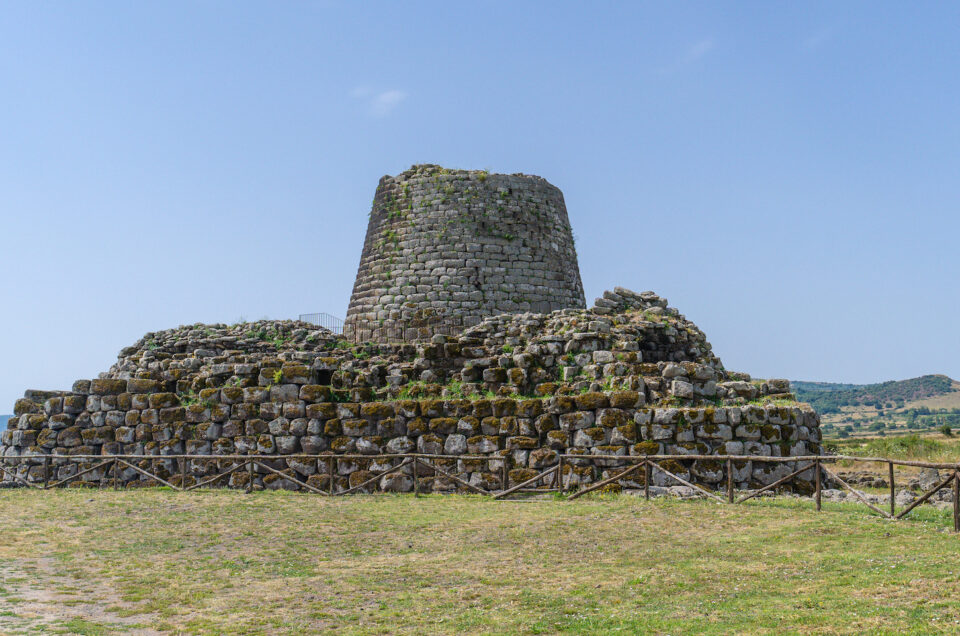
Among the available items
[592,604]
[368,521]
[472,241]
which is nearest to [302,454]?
[368,521]

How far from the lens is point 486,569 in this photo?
9562mm

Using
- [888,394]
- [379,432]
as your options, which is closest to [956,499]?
[379,432]

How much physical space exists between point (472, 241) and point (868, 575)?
15156 millimetres

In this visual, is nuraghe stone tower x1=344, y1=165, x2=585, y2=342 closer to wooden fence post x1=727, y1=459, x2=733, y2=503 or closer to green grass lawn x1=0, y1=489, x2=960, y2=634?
green grass lawn x1=0, y1=489, x2=960, y2=634

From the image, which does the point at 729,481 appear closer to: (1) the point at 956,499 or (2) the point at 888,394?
(1) the point at 956,499

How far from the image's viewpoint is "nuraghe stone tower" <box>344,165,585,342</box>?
862 inches

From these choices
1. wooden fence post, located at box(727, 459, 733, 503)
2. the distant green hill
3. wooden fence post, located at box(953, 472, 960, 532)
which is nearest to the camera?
wooden fence post, located at box(953, 472, 960, 532)

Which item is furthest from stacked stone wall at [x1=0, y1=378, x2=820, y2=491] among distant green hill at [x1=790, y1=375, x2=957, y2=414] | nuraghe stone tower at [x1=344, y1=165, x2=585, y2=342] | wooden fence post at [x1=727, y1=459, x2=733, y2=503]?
distant green hill at [x1=790, y1=375, x2=957, y2=414]

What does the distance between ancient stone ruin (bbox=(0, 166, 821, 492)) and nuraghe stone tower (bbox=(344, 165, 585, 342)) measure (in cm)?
5

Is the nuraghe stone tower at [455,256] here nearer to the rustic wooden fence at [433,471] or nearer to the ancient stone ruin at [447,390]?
the ancient stone ruin at [447,390]

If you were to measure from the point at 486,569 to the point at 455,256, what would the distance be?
13326 mm

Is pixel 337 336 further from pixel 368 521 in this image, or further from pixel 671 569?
pixel 671 569

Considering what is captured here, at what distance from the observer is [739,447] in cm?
1498

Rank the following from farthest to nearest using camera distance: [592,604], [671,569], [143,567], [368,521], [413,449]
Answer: [413,449] → [368,521] → [143,567] → [671,569] → [592,604]
